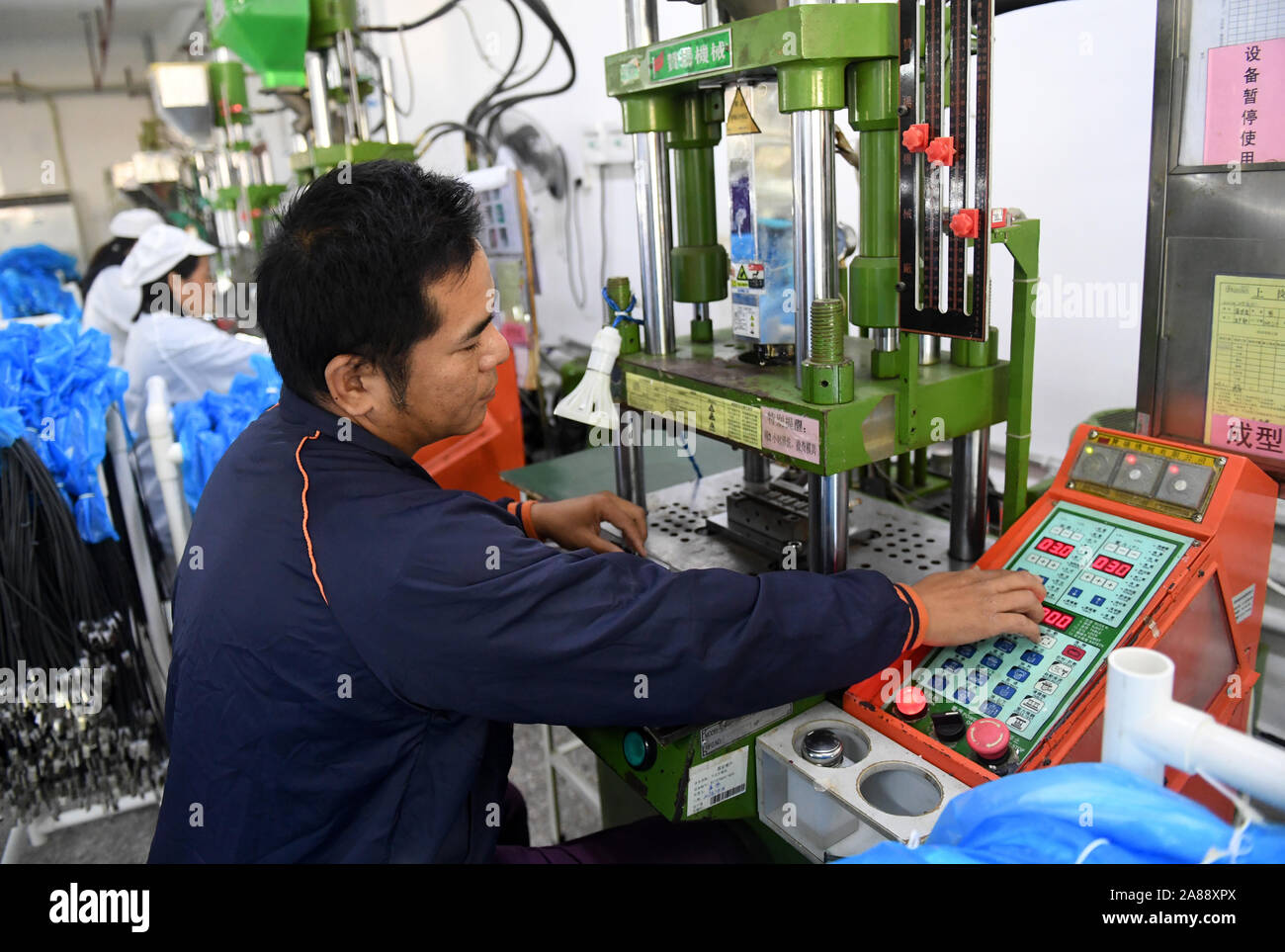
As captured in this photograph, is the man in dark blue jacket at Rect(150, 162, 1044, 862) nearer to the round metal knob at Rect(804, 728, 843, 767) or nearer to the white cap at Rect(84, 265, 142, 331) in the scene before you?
the round metal knob at Rect(804, 728, 843, 767)

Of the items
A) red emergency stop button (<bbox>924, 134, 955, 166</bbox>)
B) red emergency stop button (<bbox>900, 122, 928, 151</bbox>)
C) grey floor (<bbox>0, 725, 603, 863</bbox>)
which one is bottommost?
grey floor (<bbox>0, 725, 603, 863</bbox>)

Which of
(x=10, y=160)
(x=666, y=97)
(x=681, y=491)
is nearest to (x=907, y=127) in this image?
(x=666, y=97)

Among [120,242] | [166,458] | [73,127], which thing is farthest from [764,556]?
[73,127]

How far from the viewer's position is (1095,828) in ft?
1.41

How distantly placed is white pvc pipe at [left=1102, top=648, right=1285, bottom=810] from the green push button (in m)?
0.60

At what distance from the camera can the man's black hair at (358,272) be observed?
0.92 meters

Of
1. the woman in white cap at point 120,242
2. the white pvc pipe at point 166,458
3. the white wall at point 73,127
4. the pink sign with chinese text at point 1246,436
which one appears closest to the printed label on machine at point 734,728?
the pink sign with chinese text at point 1246,436

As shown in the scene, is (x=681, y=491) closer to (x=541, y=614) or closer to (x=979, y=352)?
(x=979, y=352)

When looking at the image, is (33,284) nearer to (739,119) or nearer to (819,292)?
(739,119)

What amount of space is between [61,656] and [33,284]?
3.44 meters

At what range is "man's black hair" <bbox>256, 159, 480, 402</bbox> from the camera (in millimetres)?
921

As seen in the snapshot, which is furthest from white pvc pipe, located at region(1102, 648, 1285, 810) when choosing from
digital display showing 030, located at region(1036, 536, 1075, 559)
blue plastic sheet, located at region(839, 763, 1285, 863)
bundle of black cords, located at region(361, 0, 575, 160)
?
bundle of black cords, located at region(361, 0, 575, 160)

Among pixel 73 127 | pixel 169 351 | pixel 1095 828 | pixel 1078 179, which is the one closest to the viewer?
pixel 1095 828
